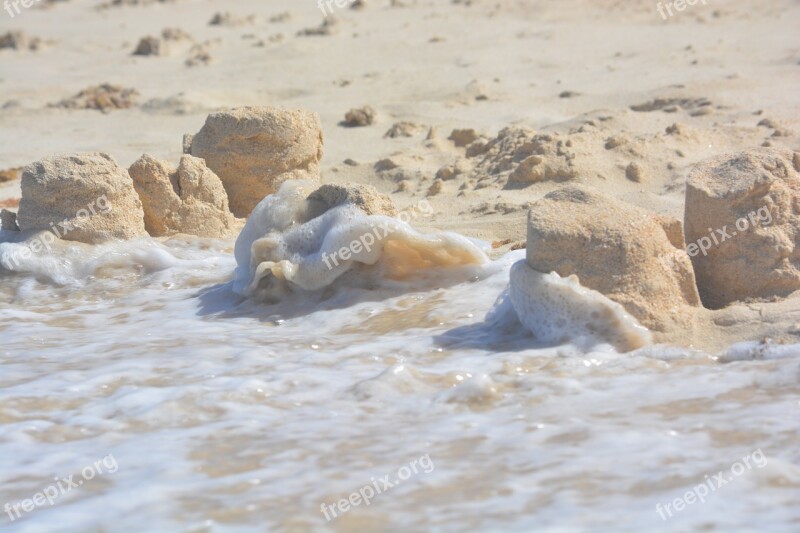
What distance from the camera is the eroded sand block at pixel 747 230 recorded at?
3.66 metres

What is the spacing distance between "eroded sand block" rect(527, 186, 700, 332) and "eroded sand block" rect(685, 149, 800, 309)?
0.66 ft

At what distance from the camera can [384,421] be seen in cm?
294

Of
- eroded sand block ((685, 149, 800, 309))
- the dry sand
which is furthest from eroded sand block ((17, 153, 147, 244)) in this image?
eroded sand block ((685, 149, 800, 309))

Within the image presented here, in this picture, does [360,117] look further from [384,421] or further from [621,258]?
[384,421]

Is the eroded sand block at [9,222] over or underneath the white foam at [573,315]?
over

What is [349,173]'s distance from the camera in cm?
631

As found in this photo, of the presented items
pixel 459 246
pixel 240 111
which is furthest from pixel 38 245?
pixel 459 246

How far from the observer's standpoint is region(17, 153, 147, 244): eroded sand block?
479cm

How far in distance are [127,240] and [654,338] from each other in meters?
2.56

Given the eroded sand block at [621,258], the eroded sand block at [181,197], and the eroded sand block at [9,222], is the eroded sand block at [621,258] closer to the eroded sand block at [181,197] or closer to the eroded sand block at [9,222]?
the eroded sand block at [181,197]

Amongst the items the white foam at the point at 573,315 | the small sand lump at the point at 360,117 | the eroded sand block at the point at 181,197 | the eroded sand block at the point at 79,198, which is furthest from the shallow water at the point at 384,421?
the small sand lump at the point at 360,117

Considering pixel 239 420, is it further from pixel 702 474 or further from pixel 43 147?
pixel 43 147

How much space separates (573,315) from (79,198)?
2.43 meters

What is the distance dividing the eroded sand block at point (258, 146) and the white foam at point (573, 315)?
2113mm
